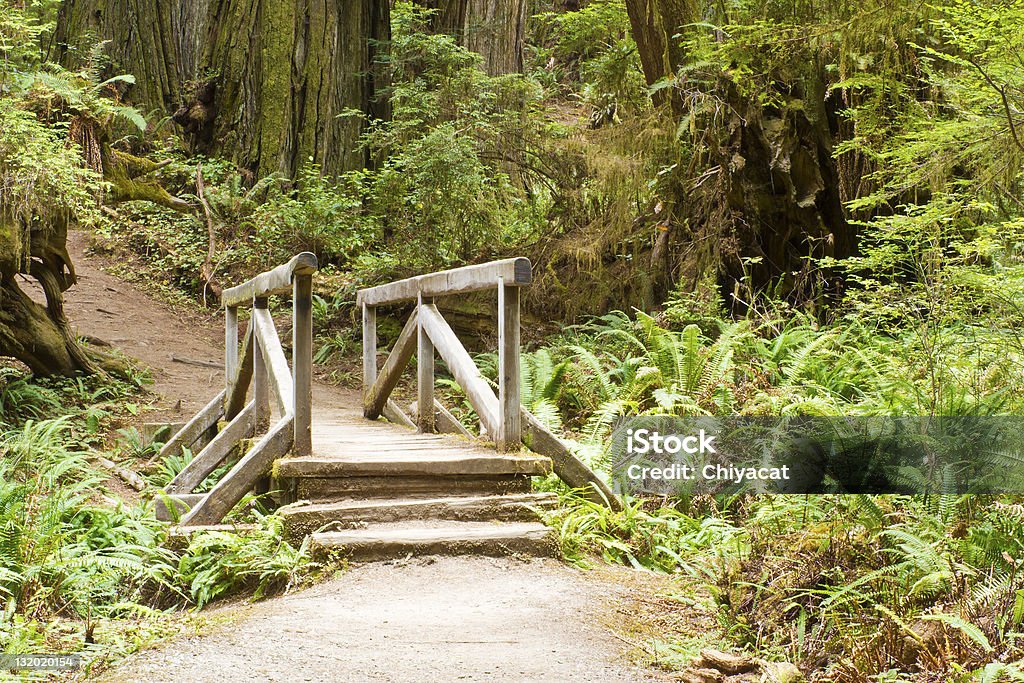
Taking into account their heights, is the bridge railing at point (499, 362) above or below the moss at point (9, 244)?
below

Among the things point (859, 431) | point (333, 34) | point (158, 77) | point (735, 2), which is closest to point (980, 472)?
point (859, 431)

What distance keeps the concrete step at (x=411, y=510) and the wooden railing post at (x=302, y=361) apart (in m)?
0.50

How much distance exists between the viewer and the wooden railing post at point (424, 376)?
730 centimetres

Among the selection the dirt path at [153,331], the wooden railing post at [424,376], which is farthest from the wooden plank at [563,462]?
the dirt path at [153,331]

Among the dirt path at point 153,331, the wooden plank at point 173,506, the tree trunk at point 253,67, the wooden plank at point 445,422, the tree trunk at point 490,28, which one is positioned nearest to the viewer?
the wooden plank at point 173,506

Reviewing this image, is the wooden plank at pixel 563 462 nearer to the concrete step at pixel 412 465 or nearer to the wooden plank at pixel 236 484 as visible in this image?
the concrete step at pixel 412 465

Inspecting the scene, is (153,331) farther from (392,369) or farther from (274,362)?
(274,362)

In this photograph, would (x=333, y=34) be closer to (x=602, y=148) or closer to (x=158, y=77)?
(x=158, y=77)

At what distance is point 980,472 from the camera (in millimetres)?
4648

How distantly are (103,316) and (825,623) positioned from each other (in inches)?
453

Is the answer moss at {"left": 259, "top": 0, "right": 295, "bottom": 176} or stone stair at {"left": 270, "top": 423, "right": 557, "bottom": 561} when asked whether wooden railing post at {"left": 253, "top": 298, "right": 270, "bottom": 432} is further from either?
moss at {"left": 259, "top": 0, "right": 295, "bottom": 176}

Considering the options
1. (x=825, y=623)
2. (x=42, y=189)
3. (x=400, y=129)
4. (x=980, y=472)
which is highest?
(x=400, y=129)

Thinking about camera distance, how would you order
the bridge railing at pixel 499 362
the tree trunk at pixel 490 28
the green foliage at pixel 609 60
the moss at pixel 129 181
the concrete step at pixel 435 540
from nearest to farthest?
1. the concrete step at pixel 435 540
2. the bridge railing at pixel 499 362
3. the moss at pixel 129 181
4. the green foliage at pixel 609 60
5. the tree trunk at pixel 490 28

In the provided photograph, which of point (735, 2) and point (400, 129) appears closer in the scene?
point (735, 2)
